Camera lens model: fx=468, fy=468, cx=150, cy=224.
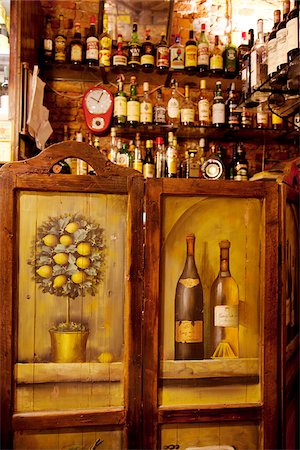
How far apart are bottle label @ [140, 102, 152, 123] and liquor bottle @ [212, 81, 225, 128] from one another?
1.41 ft

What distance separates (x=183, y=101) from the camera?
3.29 m

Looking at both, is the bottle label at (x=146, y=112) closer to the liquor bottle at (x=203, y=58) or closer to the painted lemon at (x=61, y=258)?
the liquor bottle at (x=203, y=58)

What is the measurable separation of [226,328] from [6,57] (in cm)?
192

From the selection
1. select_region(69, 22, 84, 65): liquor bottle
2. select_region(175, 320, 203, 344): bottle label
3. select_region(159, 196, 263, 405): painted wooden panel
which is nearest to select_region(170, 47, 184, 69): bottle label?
select_region(69, 22, 84, 65): liquor bottle

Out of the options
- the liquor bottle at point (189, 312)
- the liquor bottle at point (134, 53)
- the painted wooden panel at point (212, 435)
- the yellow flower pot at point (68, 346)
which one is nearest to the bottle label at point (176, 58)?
the liquor bottle at point (134, 53)

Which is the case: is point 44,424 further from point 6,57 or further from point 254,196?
point 6,57

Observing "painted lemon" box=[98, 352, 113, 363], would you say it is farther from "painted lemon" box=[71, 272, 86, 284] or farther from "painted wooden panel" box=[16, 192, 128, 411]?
"painted lemon" box=[71, 272, 86, 284]

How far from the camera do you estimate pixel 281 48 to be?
210 cm

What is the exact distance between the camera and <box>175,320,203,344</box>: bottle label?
1.79 meters

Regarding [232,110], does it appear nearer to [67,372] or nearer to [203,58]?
[203,58]

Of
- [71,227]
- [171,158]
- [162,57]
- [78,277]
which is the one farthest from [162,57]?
[78,277]

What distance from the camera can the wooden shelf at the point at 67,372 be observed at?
1.72 metres

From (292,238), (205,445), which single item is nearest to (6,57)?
(292,238)

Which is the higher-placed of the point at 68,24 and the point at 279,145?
the point at 68,24
